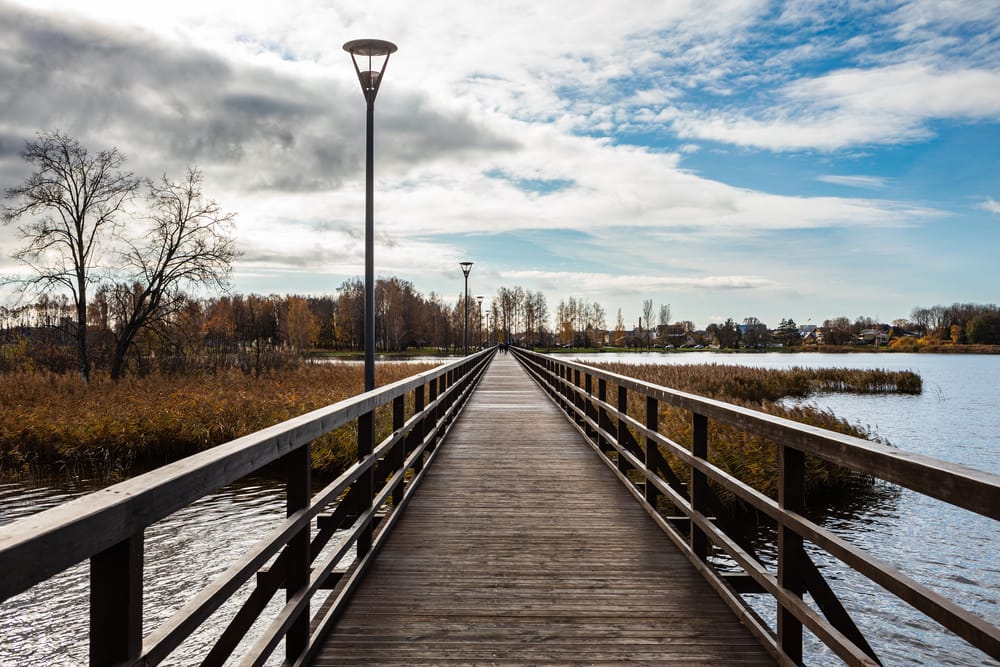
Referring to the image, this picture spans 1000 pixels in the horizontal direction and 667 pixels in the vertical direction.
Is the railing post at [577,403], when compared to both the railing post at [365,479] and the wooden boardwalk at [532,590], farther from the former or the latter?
the railing post at [365,479]

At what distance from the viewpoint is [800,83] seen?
46.3ft

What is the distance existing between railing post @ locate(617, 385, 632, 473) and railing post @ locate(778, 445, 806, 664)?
137 inches

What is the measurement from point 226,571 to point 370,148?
27.5 ft

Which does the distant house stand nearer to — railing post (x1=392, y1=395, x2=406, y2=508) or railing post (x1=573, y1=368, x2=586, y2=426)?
railing post (x1=573, y1=368, x2=586, y2=426)

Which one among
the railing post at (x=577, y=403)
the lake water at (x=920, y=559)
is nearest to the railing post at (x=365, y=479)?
the lake water at (x=920, y=559)

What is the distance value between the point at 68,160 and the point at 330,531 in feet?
90.5

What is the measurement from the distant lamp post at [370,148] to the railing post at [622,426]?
3.60 meters

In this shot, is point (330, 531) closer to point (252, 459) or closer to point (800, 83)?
point (252, 459)

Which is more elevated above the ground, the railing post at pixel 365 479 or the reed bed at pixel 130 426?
the railing post at pixel 365 479

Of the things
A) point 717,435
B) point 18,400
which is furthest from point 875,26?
point 18,400

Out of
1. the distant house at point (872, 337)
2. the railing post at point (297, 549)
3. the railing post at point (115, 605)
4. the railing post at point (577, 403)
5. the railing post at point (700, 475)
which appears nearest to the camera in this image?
the railing post at point (115, 605)

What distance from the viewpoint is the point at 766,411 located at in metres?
15.2

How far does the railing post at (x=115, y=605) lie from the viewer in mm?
1539

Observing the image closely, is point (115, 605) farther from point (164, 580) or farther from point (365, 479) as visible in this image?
point (164, 580)
